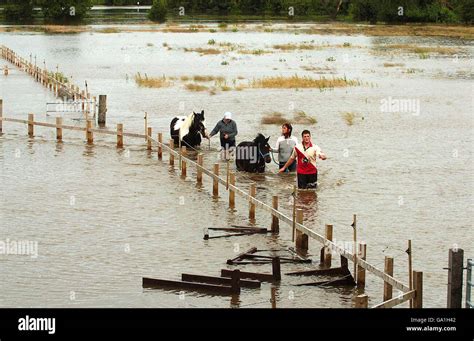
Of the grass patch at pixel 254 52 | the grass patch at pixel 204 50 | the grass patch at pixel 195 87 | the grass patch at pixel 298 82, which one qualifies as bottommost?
the grass patch at pixel 195 87

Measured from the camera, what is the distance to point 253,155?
102ft

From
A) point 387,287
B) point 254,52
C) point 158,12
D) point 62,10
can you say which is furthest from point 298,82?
point 62,10

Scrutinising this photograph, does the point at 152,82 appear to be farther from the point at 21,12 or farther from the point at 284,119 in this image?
the point at 21,12

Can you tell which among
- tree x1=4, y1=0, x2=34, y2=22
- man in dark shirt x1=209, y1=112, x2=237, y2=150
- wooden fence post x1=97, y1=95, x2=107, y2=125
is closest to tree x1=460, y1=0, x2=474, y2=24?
tree x1=4, y1=0, x2=34, y2=22

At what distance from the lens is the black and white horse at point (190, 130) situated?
3488 centimetres

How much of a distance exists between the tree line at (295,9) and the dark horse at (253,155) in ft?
345

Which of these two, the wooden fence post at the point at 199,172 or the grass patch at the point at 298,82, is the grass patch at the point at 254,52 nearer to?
the grass patch at the point at 298,82

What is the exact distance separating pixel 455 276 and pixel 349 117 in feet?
97.2

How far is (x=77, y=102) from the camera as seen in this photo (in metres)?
45.2

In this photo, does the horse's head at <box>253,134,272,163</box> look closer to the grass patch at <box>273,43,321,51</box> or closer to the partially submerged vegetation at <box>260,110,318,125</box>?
the partially submerged vegetation at <box>260,110,318,125</box>

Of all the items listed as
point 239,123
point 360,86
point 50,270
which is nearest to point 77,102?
point 239,123

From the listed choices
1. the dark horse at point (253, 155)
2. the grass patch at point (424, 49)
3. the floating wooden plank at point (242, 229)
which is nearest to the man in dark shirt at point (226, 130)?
the dark horse at point (253, 155)

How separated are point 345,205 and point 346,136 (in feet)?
42.9

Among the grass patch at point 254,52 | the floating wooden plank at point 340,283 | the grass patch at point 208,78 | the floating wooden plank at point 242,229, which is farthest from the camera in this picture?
the grass patch at point 254,52
